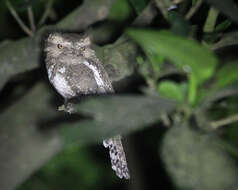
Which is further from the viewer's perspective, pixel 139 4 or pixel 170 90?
pixel 139 4

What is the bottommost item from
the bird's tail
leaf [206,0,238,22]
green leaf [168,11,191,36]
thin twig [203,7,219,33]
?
the bird's tail

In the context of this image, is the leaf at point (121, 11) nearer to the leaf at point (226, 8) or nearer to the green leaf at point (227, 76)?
the leaf at point (226, 8)

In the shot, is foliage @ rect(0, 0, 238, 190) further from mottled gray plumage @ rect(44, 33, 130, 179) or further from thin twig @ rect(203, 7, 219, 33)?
mottled gray plumage @ rect(44, 33, 130, 179)

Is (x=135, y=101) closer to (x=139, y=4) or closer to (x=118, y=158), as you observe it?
(x=139, y=4)

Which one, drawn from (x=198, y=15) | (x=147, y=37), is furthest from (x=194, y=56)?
(x=198, y=15)

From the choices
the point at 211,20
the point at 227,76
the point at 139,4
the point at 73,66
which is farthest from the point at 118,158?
the point at 227,76

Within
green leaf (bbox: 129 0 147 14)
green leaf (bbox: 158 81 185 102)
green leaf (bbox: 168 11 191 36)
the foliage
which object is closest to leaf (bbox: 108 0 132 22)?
the foliage

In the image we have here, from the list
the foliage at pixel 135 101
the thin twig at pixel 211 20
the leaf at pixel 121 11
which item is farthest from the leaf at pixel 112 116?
the leaf at pixel 121 11

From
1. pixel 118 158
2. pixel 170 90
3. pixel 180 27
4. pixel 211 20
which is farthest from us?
pixel 118 158
